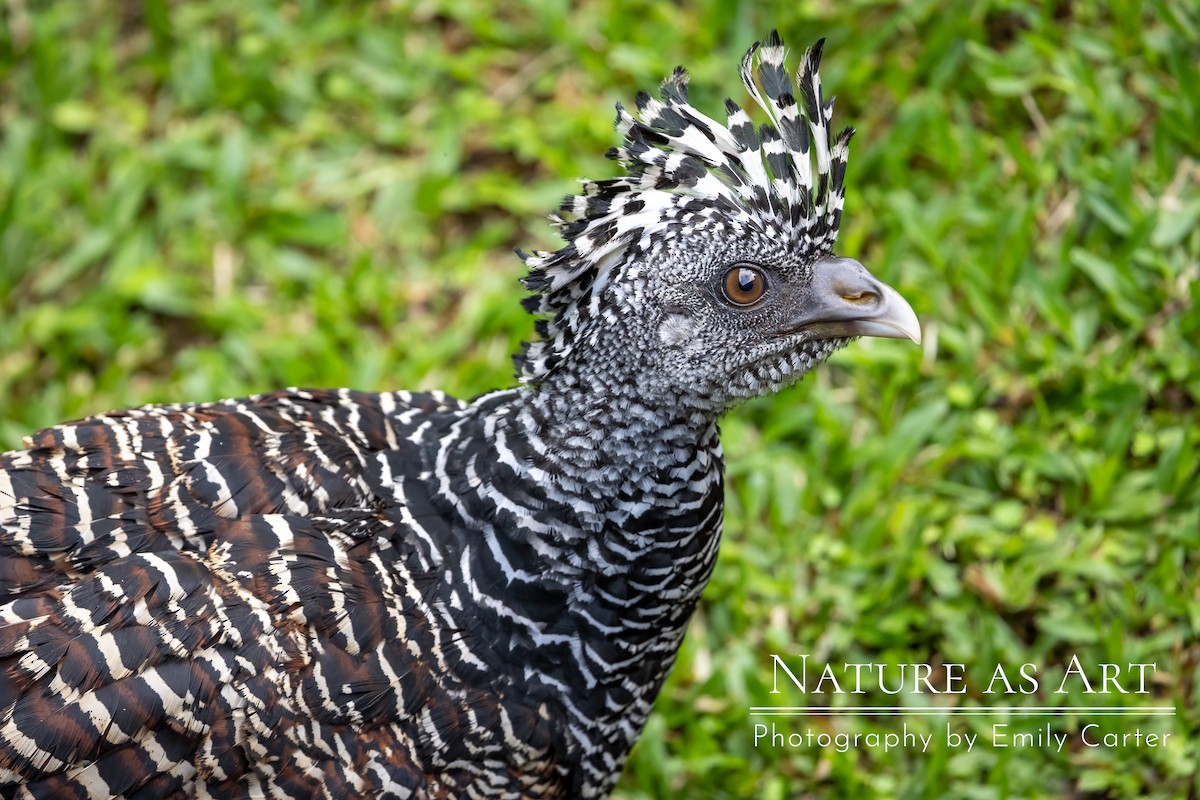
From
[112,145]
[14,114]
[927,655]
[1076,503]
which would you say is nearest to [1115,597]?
[1076,503]

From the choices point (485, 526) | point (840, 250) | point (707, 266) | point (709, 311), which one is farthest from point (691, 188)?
point (840, 250)

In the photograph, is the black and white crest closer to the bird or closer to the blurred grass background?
the bird

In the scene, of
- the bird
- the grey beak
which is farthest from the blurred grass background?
the grey beak

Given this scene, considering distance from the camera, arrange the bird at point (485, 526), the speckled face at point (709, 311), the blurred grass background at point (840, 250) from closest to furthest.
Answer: the bird at point (485, 526) < the speckled face at point (709, 311) < the blurred grass background at point (840, 250)

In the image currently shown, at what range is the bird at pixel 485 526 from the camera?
3.26 m

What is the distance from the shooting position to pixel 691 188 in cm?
349

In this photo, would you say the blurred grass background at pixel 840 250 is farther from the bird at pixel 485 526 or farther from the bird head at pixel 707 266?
the bird head at pixel 707 266

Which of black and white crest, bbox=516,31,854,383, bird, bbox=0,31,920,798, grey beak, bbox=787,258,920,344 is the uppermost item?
black and white crest, bbox=516,31,854,383

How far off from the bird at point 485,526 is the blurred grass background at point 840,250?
1440mm

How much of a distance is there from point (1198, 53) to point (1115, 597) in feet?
8.78

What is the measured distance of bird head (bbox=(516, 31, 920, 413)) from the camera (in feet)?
11.1

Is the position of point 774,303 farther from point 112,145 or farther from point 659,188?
point 112,145

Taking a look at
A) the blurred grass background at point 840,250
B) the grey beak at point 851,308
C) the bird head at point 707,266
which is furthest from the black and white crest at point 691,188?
the blurred grass background at point 840,250

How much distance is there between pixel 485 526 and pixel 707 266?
1.03 m
